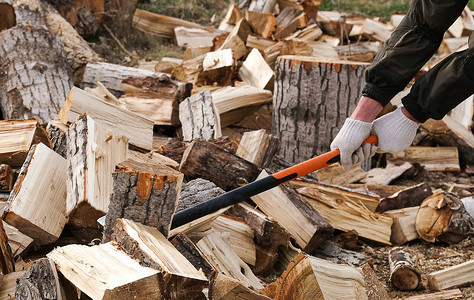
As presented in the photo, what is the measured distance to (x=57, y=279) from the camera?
6.84 feet

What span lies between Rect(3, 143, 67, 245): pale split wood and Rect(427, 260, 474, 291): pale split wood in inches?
82.1

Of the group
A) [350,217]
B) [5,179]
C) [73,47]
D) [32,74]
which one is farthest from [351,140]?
[73,47]

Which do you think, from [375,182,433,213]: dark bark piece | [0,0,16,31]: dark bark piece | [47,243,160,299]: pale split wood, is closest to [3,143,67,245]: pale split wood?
[47,243,160,299]: pale split wood

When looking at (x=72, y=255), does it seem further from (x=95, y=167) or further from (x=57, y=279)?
(x=95, y=167)

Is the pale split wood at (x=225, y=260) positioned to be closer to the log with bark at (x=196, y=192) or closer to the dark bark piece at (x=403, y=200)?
the log with bark at (x=196, y=192)

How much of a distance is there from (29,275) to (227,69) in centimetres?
351

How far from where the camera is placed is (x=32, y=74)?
4.57 meters

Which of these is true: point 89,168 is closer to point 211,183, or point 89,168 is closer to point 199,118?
point 211,183

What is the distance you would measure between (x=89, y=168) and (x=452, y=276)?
2.13 meters

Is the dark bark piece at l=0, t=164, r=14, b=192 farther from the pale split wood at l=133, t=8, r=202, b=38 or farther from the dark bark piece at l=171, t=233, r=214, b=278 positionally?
the pale split wood at l=133, t=8, r=202, b=38

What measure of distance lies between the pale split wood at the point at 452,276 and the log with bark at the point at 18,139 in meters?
2.44

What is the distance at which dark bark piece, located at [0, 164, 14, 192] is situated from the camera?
3.12m

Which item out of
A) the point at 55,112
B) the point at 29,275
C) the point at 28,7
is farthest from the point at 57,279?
the point at 28,7

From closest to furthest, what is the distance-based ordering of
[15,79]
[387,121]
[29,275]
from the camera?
[29,275] < [387,121] < [15,79]
